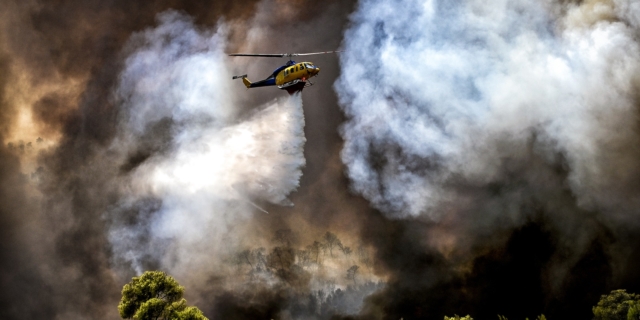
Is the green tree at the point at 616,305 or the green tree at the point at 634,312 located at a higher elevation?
the green tree at the point at 616,305

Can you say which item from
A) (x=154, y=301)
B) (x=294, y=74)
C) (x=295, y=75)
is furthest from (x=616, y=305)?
(x=154, y=301)

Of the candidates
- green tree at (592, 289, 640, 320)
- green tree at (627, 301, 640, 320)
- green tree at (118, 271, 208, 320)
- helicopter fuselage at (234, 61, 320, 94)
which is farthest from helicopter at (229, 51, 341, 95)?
green tree at (592, 289, 640, 320)

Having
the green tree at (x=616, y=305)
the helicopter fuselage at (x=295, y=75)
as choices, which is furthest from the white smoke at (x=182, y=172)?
the green tree at (x=616, y=305)

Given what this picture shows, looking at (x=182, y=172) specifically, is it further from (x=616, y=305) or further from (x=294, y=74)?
(x=616, y=305)

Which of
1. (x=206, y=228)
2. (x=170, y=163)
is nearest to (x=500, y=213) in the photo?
(x=206, y=228)

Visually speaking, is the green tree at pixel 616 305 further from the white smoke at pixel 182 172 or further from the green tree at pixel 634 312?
the white smoke at pixel 182 172

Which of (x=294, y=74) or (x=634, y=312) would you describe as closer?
(x=634, y=312)
